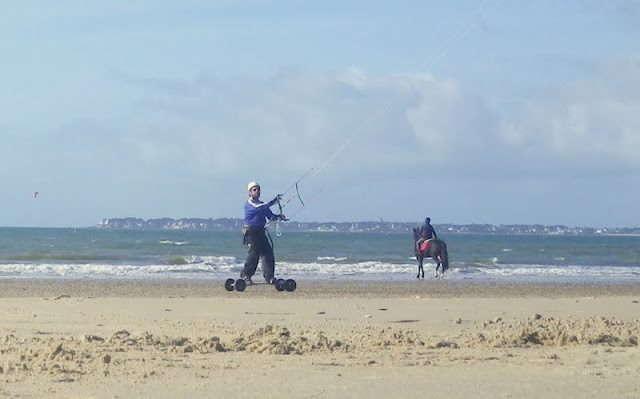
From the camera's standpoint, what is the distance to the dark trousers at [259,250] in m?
17.6

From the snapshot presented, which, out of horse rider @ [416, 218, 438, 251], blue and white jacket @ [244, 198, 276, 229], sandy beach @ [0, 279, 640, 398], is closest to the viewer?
sandy beach @ [0, 279, 640, 398]

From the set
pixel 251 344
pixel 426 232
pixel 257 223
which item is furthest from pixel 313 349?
pixel 426 232

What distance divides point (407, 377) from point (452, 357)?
1.25 m

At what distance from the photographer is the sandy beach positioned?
808cm

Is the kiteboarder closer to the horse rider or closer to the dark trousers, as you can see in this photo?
the dark trousers

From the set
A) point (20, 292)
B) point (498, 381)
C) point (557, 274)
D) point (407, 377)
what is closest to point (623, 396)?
point (498, 381)

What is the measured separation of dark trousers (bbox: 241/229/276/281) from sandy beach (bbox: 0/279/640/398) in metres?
1.16

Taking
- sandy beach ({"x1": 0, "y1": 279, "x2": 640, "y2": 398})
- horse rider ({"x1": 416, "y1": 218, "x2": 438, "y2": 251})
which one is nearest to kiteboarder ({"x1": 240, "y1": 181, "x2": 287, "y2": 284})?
sandy beach ({"x1": 0, "y1": 279, "x2": 640, "y2": 398})

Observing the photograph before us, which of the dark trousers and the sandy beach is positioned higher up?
the dark trousers

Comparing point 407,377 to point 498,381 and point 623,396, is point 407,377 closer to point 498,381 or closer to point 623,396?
point 498,381

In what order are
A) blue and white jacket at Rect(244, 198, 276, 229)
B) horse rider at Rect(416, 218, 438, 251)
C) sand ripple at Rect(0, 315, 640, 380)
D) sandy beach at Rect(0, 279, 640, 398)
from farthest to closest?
horse rider at Rect(416, 218, 438, 251)
blue and white jacket at Rect(244, 198, 276, 229)
sand ripple at Rect(0, 315, 640, 380)
sandy beach at Rect(0, 279, 640, 398)

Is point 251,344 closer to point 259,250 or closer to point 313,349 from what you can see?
point 313,349

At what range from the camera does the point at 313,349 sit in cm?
1005

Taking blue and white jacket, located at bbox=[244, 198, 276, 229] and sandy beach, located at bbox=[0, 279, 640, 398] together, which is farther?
blue and white jacket, located at bbox=[244, 198, 276, 229]
